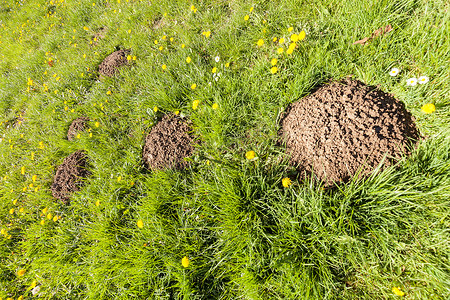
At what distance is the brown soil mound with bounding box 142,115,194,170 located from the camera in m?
2.46

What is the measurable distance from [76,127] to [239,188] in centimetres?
315

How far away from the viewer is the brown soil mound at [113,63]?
3908 millimetres

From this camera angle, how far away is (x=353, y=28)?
2.20 m

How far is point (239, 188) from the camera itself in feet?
6.38

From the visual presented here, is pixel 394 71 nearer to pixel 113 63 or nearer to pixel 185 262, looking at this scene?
pixel 185 262

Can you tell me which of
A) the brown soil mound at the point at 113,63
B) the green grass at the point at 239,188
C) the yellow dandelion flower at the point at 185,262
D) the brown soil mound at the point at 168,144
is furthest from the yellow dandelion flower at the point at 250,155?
the brown soil mound at the point at 113,63

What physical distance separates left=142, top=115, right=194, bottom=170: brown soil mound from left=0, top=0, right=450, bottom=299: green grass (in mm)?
142

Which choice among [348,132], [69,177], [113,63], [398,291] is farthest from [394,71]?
[113,63]

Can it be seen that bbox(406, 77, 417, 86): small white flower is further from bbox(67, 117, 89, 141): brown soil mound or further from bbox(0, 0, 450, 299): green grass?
bbox(67, 117, 89, 141): brown soil mound

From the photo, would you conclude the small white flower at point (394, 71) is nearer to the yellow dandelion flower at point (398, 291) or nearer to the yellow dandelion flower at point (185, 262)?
the yellow dandelion flower at point (398, 291)

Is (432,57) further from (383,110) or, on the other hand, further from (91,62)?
(91,62)

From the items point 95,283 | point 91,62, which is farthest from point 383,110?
point 91,62

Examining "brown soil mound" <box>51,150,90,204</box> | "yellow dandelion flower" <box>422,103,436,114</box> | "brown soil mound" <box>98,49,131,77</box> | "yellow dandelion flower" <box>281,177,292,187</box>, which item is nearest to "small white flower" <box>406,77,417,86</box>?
"yellow dandelion flower" <box>422,103,436,114</box>

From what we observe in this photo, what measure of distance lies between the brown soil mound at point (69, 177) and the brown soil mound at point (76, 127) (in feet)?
1.68
